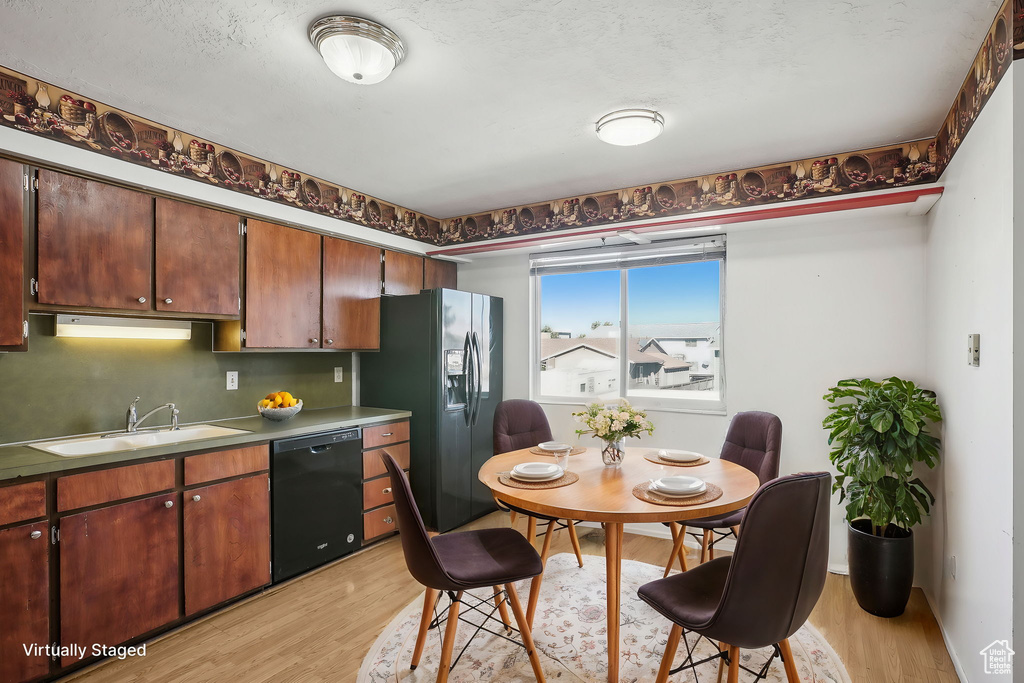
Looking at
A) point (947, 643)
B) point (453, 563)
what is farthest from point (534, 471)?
point (947, 643)

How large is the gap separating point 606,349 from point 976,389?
251cm

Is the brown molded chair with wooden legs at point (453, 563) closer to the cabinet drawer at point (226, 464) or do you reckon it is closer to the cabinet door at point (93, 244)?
the cabinet drawer at point (226, 464)

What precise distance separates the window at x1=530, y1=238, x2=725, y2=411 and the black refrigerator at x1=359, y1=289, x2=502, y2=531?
2.09ft

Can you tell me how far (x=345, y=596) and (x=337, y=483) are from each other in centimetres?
71

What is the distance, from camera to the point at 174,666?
2.32 m

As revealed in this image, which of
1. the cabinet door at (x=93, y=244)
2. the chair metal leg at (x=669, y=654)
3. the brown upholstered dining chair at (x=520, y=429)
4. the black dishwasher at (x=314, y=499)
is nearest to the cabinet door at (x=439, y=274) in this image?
the brown upholstered dining chair at (x=520, y=429)

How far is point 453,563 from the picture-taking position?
2117 millimetres

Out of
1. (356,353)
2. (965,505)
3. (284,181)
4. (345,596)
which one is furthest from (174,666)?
(965,505)

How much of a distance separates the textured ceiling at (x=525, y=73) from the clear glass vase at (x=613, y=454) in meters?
1.66

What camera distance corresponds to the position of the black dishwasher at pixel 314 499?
3.08 m

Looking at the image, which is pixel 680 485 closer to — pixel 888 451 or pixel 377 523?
pixel 888 451

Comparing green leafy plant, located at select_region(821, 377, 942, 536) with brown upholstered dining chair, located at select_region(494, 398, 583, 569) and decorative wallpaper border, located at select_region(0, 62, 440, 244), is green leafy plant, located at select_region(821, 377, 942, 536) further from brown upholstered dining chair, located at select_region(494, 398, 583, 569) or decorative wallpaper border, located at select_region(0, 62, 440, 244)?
decorative wallpaper border, located at select_region(0, 62, 440, 244)

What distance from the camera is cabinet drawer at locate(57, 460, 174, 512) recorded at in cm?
224

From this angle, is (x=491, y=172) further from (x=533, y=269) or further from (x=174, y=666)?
(x=174, y=666)
